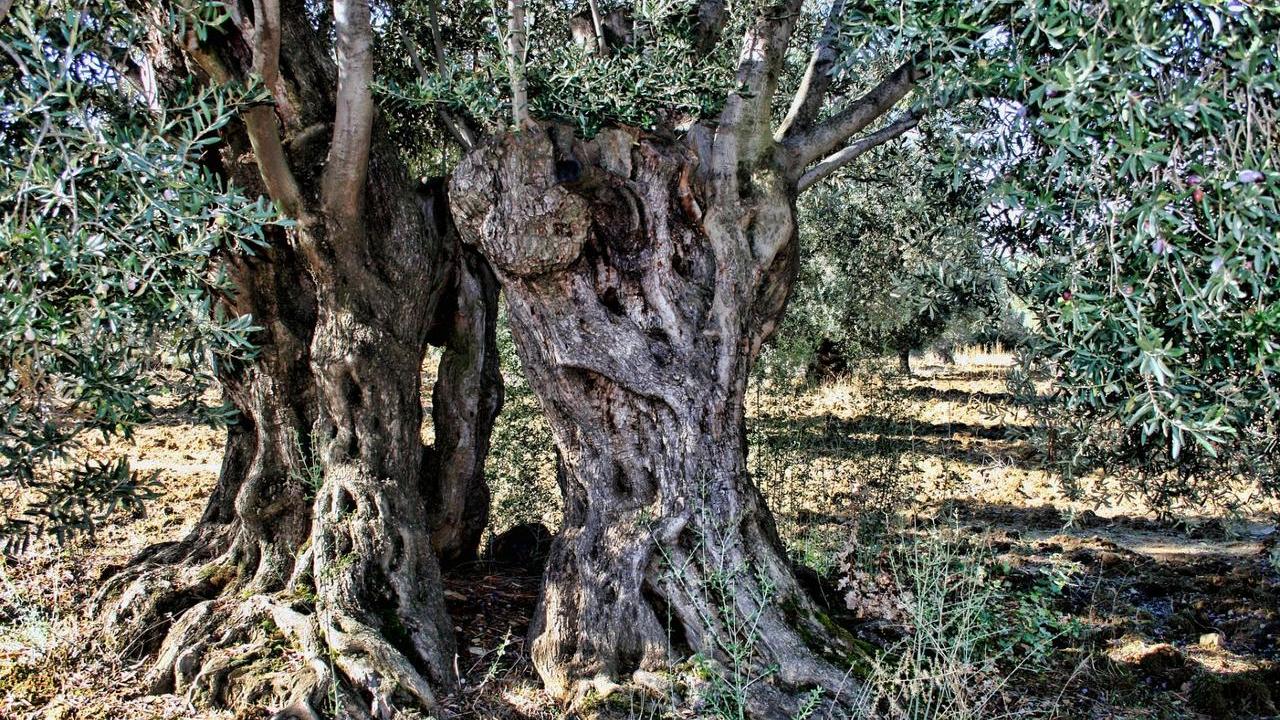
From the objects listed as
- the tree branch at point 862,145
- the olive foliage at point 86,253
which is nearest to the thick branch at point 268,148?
the olive foliage at point 86,253

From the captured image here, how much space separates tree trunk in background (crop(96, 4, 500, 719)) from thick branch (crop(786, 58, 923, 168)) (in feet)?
6.98

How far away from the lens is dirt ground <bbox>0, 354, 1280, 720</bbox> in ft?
15.9

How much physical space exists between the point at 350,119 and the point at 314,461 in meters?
1.84

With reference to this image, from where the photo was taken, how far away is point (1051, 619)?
4812 mm

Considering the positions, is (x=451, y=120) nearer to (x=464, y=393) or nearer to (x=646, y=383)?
(x=464, y=393)

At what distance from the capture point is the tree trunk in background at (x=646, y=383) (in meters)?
4.85

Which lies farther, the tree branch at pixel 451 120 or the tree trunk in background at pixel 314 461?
the tree branch at pixel 451 120

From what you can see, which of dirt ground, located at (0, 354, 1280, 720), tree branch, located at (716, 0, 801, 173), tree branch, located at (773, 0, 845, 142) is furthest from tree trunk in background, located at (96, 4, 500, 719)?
tree branch, located at (773, 0, 845, 142)

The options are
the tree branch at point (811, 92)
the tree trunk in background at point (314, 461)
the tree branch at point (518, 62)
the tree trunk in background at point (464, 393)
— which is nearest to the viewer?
the tree branch at point (518, 62)

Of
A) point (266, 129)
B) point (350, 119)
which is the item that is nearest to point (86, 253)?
point (266, 129)

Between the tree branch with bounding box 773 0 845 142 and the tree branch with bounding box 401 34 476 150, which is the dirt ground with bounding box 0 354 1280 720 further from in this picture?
the tree branch with bounding box 401 34 476 150

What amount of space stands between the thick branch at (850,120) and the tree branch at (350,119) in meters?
2.32

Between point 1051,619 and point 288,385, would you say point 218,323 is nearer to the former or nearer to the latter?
point 288,385

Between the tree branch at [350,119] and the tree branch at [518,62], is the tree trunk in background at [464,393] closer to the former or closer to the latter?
the tree branch at [350,119]
